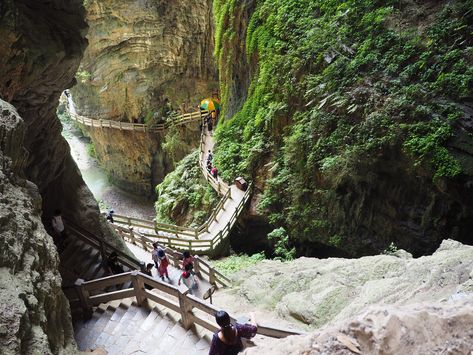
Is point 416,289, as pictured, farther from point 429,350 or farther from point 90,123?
point 90,123

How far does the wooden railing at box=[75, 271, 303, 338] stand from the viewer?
6.13 m

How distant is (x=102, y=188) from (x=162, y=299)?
28724 millimetres

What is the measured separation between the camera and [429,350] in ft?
11.3

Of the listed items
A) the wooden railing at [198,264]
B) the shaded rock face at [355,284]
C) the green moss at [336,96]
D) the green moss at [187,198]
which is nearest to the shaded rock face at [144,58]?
the green moss at [187,198]

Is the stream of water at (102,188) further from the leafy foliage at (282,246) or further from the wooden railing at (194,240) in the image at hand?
the leafy foliage at (282,246)

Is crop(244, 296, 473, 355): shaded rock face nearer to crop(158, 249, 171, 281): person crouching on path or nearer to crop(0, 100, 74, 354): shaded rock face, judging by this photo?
crop(0, 100, 74, 354): shaded rock face

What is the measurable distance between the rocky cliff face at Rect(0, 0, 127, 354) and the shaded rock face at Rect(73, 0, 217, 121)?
1819cm

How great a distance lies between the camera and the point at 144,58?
29.2m

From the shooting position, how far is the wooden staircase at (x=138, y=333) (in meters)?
6.56

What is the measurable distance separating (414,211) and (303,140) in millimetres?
4770

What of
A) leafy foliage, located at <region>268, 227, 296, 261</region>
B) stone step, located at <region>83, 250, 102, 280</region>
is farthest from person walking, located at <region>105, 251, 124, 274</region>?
leafy foliage, located at <region>268, 227, 296, 261</region>

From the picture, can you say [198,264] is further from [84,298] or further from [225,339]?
[225,339]

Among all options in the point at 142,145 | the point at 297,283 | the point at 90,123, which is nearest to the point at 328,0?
the point at 297,283

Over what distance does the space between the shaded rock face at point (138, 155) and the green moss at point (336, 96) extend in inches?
443
